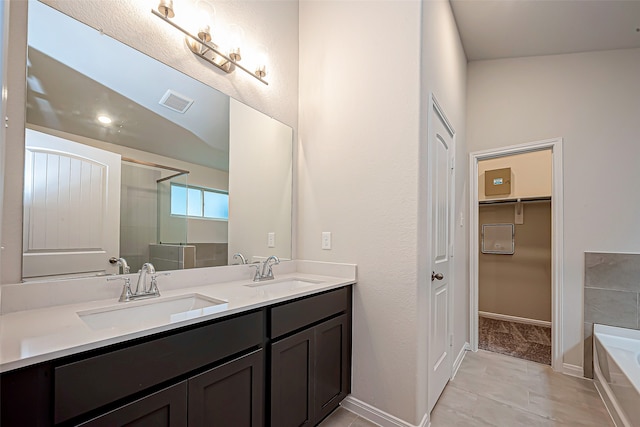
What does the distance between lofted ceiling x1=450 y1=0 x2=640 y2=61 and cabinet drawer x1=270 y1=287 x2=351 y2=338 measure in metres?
2.47

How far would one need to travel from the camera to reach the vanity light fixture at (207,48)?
1456mm

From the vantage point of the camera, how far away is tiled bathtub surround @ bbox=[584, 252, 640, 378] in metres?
2.29

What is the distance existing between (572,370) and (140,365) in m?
3.23

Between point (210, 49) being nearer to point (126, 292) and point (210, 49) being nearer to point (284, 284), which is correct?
point (126, 292)

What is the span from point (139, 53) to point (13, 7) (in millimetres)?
432

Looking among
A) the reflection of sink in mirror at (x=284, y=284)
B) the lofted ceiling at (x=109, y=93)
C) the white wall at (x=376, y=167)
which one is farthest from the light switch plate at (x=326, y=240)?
the lofted ceiling at (x=109, y=93)

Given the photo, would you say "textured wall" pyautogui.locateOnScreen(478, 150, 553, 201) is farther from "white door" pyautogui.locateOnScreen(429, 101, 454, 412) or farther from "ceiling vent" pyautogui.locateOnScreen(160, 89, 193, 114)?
"ceiling vent" pyautogui.locateOnScreen(160, 89, 193, 114)

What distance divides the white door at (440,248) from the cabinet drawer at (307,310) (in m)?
0.62

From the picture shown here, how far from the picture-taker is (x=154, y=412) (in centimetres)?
95

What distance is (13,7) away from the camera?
1.09 metres

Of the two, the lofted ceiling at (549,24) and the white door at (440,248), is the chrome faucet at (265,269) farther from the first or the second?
the lofted ceiling at (549,24)

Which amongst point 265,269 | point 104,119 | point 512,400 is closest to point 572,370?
point 512,400

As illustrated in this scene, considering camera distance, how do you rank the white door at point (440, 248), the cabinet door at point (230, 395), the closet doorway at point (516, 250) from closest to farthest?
the cabinet door at point (230, 395) → the white door at point (440, 248) → the closet doorway at point (516, 250)

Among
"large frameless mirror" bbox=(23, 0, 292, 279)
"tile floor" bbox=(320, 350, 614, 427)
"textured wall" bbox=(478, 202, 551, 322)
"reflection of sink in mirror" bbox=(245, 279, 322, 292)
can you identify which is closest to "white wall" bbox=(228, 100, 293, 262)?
"large frameless mirror" bbox=(23, 0, 292, 279)
